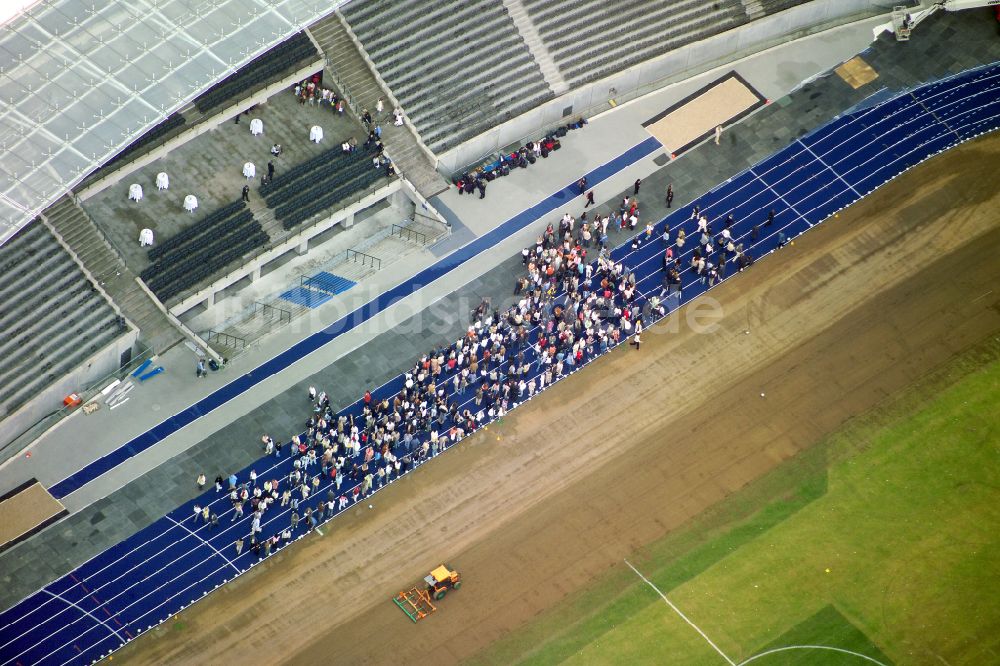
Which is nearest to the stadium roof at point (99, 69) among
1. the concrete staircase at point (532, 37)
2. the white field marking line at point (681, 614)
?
the concrete staircase at point (532, 37)

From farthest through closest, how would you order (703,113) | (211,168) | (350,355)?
(703,113), (211,168), (350,355)

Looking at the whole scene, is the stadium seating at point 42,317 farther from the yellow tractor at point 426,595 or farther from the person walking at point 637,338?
the person walking at point 637,338

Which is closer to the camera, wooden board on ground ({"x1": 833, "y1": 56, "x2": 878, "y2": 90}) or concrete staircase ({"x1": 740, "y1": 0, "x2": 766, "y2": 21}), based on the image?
wooden board on ground ({"x1": 833, "y1": 56, "x2": 878, "y2": 90})

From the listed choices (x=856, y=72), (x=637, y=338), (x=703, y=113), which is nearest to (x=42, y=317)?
(x=637, y=338)

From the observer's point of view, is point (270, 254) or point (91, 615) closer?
point (91, 615)

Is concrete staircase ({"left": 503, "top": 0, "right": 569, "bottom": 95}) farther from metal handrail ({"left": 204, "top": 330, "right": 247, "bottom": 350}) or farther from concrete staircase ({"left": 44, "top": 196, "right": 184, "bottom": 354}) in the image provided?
concrete staircase ({"left": 44, "top": 196, "right": 184, "bottom": 354})

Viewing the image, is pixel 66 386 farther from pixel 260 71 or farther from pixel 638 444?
pixel 638 444

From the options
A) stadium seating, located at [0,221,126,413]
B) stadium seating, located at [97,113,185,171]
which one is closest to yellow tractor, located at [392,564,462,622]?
stadium seating, located at [0,221,126,413]
